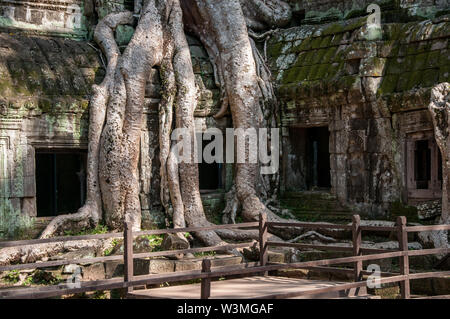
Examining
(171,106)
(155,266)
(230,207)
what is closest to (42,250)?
(155,266)

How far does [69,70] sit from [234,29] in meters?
2.45

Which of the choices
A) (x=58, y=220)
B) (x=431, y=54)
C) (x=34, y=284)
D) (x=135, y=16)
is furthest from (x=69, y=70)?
(x=431, y=54)

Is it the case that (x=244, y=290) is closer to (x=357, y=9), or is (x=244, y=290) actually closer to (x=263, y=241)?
(x=263, y=241)

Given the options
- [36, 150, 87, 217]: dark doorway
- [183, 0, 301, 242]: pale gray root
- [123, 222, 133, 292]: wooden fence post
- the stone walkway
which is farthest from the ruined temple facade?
[123, 222, 133, 292]: wooden fence post

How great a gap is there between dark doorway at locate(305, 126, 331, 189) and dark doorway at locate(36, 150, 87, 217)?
4.11 meters

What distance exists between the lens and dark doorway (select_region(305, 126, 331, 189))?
39.3 ft

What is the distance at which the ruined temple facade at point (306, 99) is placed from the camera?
968 cm

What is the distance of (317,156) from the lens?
13.0 m

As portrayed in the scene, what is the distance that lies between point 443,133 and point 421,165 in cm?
127

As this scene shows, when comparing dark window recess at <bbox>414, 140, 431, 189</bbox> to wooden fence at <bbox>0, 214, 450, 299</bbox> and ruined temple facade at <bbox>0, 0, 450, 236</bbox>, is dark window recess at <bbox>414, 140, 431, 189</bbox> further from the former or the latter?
wooden fence at <bbox>0, 214, 450, 299</bbox>

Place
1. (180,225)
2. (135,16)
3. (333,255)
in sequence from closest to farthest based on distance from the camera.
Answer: (333,255) < (180,225) < (135,16)

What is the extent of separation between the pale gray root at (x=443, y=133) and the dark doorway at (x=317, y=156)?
2.96 m

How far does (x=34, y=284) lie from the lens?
8750mm
